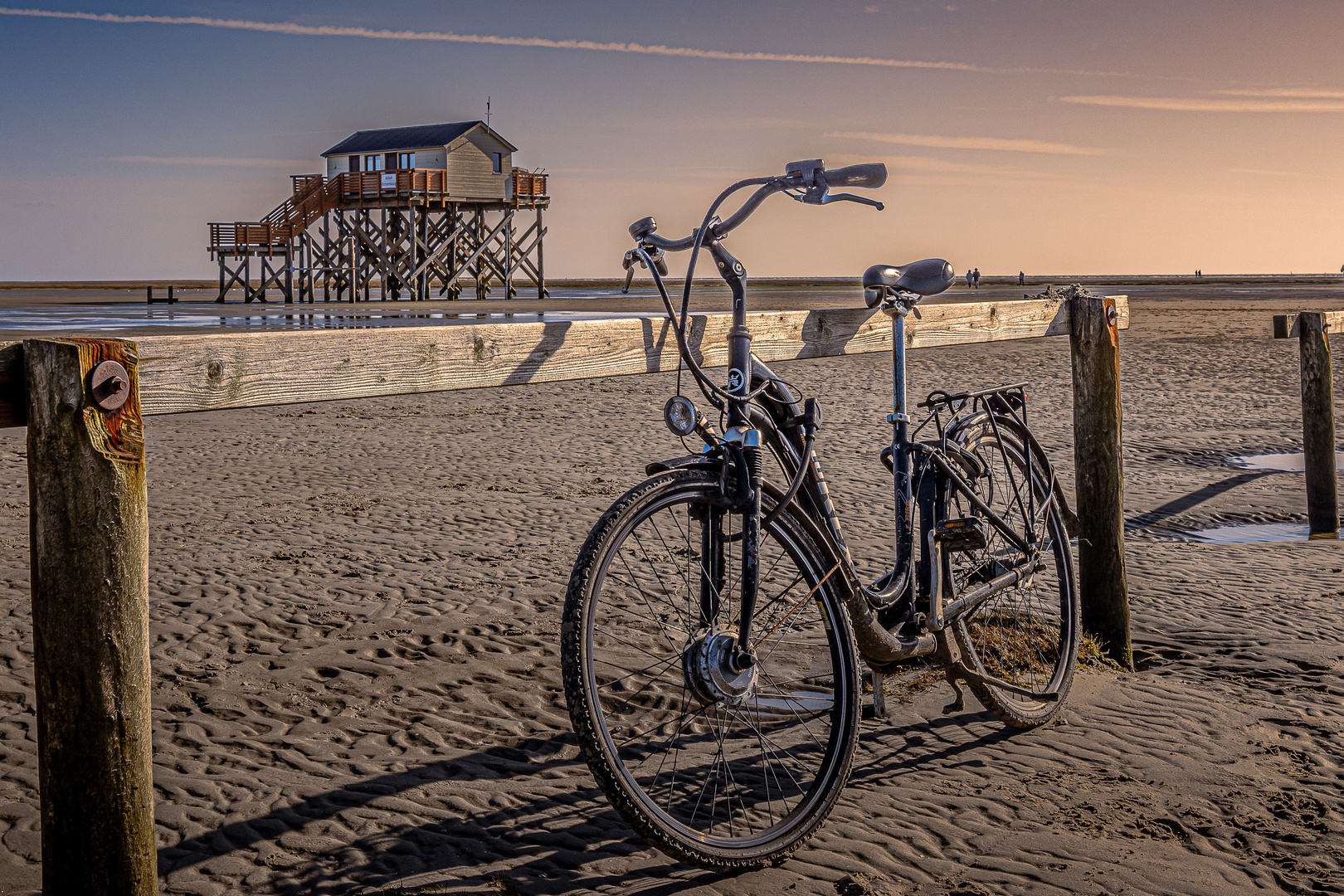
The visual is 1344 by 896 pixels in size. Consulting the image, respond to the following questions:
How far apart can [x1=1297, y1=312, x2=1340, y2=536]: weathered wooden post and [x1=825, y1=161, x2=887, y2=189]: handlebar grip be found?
23.6 feet

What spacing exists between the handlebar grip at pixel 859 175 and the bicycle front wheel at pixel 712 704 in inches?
35.8

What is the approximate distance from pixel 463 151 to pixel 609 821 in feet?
155

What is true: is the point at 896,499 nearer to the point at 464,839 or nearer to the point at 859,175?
the point at 859,175

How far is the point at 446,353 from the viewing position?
3.70 m

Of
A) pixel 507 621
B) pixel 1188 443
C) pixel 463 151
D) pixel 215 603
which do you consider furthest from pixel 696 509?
pixel 463 151

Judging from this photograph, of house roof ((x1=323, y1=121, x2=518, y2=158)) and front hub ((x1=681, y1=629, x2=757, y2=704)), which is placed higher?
house roof ((x1=323, y1=121, x2=518, y2=158))

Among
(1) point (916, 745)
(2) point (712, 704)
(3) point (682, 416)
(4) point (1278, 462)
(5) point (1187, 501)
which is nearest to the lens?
(3) point (682, 416)

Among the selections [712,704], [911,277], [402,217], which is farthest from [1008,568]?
[402,217]

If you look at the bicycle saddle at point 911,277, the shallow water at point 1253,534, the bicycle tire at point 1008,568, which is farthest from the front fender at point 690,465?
the shallow water at point 1253,534

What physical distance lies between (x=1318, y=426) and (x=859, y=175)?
7.79 metres

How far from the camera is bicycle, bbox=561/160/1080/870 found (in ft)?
10.1

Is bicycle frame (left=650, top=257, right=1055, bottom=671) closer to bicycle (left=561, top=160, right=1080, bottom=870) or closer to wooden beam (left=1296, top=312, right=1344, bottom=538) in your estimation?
bicycle (left=561, top=160, right=1080, bottom=870)

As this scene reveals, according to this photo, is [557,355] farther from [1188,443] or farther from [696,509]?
[1188,443]

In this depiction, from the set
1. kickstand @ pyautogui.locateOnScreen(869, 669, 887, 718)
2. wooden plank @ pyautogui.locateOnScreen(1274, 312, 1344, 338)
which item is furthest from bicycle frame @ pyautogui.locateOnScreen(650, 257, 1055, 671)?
wooden plank @ pyautogui.locateOnScreen(1274, 312, 1344, 338)
